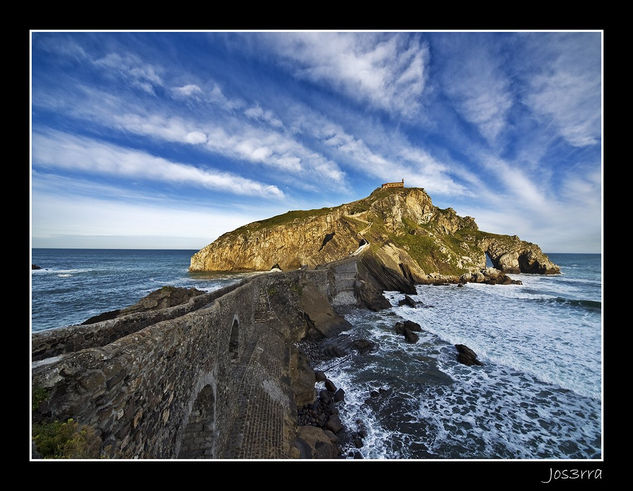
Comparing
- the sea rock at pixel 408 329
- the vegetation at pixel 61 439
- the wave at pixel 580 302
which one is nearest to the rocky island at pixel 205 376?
the vegetation at pixel 61 439

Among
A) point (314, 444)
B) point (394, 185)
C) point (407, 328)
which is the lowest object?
point (314, 444)

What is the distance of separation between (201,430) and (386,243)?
51.7 m

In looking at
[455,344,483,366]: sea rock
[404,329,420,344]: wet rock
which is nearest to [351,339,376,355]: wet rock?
[404,329,420,344]: wet rock

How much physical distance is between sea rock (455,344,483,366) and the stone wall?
11491 mm

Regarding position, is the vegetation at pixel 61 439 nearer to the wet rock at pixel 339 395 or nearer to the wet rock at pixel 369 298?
the wet rock at pixel 339 395

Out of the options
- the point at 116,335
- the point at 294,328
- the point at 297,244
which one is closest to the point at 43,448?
the point at 116,335

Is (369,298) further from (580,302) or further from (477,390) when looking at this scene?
(580,302)

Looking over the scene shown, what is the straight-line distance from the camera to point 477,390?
1473 cm

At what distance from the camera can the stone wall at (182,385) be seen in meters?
3.90

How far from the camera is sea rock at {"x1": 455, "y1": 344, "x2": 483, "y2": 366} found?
17.8 m

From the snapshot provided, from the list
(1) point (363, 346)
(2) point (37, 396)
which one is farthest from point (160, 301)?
(2) point (37, 396)

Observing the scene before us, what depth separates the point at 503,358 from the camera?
1855 centimetres

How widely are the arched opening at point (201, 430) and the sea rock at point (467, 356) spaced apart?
1732 cm

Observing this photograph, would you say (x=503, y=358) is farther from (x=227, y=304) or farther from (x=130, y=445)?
(x=130, y=445)
